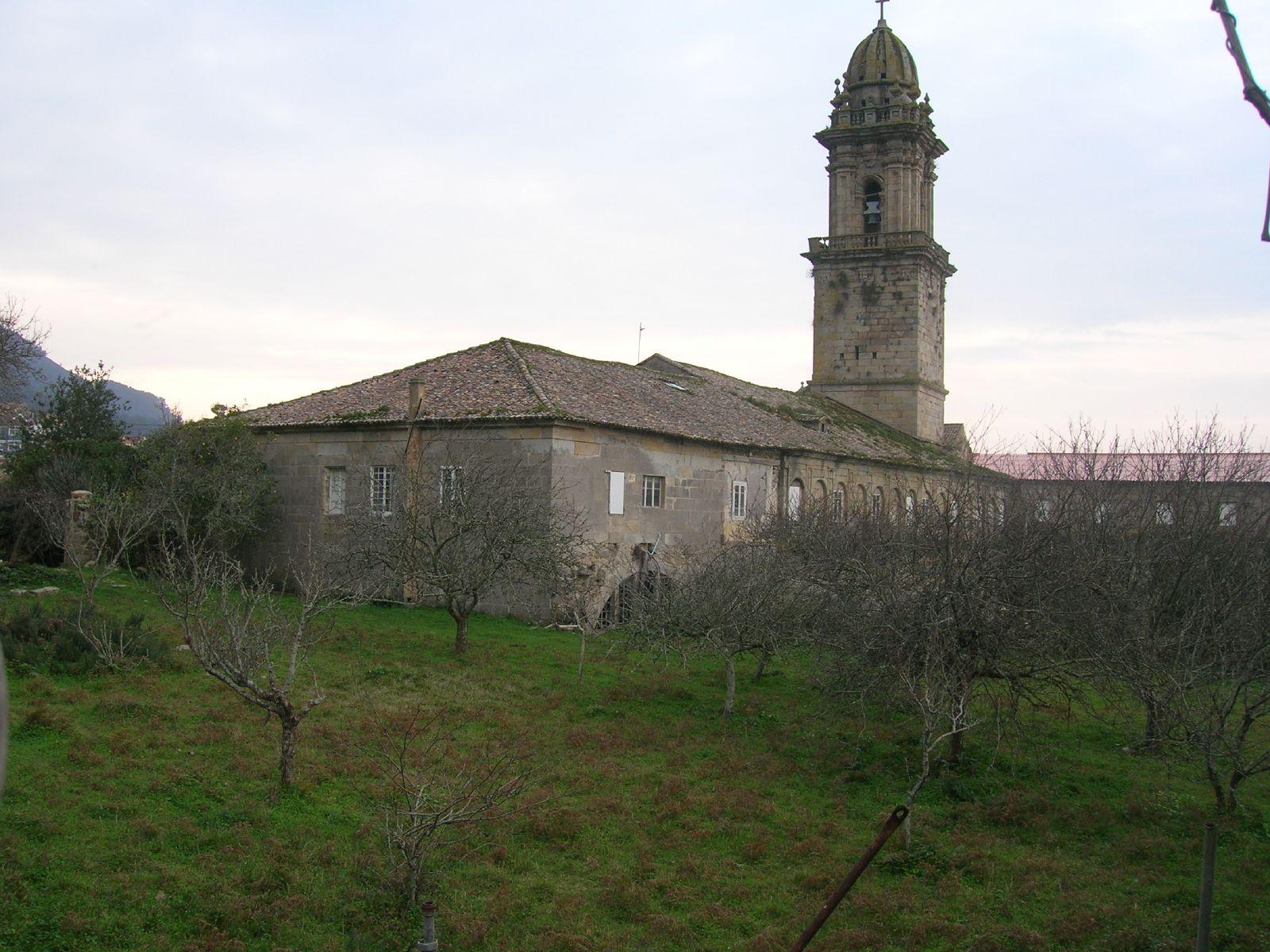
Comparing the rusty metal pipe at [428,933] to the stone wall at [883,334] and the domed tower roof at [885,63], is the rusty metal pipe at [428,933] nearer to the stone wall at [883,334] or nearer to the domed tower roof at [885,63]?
the stone wall at [883,334]

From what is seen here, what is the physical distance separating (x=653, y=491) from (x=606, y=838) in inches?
549

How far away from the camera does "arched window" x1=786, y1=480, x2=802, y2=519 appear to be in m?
27.4

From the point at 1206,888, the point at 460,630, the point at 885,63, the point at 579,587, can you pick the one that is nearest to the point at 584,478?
the point at 579,587

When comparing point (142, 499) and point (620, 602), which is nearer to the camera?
point (142, 499)

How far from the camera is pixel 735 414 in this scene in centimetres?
2920

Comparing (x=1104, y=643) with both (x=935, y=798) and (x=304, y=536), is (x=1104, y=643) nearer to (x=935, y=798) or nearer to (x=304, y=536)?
(x=935, y=798)

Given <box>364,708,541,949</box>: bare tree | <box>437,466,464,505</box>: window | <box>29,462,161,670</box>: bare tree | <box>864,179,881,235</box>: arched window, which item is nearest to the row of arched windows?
<box>437,466,464,505</box>: window

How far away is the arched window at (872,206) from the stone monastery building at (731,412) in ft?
0.21

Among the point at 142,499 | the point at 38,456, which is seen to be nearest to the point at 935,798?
the point at 142,499

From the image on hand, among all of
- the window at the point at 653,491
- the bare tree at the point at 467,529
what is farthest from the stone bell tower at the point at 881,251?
the bare tree at the point at 467,529

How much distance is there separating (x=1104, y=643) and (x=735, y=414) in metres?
17.4

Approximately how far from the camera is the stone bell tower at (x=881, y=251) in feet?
124

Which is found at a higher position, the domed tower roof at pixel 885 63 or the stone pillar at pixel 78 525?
the domed tower roof at pixel 885 63

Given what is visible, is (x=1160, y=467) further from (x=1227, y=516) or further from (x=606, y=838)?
(x=606, y=838)
